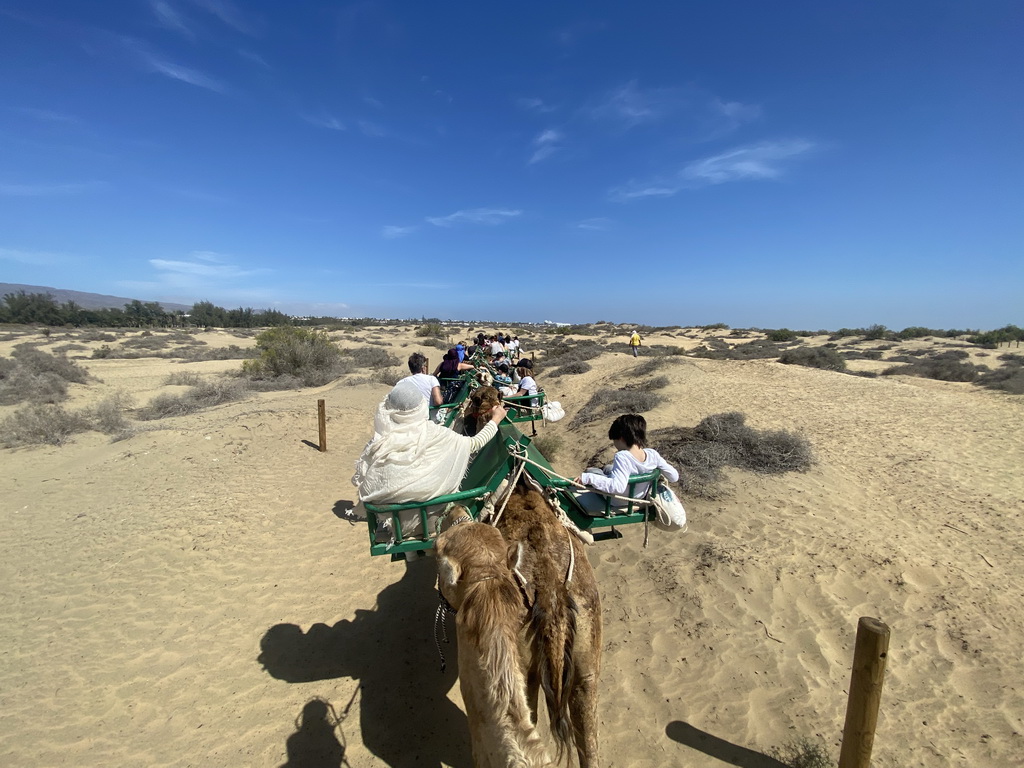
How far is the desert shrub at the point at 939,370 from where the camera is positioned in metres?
14.0

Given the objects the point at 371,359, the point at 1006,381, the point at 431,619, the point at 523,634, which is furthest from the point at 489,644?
the point at 371,359

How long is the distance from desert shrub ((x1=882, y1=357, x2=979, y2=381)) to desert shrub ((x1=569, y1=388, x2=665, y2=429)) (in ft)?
35.4

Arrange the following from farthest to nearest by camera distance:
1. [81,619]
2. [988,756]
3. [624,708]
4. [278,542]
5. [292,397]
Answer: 1. [292,397]
2. [278,542]
3. [81,619]
4. [624,708]
5. [988,756]

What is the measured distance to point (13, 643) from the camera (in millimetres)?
4016

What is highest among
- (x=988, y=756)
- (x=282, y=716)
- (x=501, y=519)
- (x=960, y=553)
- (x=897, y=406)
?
(x=501, y=519)

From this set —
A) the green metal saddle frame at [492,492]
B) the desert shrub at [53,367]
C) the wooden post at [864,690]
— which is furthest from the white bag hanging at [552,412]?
the desert shrub at [53,367]

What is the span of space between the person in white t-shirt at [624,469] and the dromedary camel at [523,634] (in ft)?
1.99

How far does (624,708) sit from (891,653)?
89.6 inches

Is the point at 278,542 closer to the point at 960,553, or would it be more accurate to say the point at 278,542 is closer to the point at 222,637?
the point at 222,637

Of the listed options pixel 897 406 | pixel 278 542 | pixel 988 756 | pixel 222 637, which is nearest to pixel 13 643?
pixel 222 637

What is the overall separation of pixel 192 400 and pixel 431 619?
12.4m

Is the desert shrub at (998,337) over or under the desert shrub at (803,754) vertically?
over

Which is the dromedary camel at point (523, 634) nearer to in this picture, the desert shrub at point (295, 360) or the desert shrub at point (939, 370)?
the desert shrub at point (295, 360)

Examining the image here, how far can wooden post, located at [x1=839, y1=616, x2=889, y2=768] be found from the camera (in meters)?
2.12
